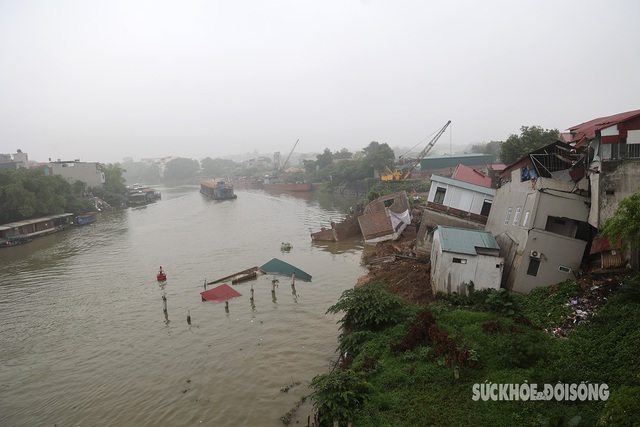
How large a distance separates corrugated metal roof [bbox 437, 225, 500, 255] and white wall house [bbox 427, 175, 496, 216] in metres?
6.51

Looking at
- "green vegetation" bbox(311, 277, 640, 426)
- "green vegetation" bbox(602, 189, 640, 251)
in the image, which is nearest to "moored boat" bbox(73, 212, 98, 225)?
"green vegetation" bbox(311, 277, 640, 426)

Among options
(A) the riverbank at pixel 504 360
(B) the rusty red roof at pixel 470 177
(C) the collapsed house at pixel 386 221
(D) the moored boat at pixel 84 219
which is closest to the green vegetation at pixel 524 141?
(B) the rusty red roof at pixel 470 177

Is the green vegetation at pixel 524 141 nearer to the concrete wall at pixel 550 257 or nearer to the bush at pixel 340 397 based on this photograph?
the concrete wall at pixel 550 257

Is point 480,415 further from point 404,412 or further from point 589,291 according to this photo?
point 589,291

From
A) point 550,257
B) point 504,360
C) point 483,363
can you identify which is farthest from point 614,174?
point 483,363

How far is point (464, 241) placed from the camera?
16.0 m

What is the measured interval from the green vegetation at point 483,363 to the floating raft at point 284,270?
11.9 metres

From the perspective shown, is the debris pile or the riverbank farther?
the debris pile

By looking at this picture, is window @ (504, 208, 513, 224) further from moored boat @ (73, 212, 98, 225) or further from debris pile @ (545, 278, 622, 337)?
moored boat @ (73, 212, 98, 225)

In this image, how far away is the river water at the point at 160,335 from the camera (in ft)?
43.4

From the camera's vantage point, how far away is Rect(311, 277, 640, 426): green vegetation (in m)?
8.32

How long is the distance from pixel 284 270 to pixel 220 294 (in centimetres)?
499

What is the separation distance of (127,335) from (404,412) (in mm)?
15346

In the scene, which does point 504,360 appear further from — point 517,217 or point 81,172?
point 81,172
